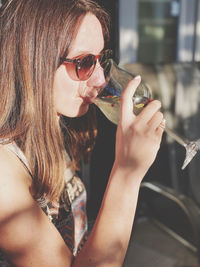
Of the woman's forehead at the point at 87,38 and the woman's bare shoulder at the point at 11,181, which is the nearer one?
the woman's bare shoulder at the point at 11,181

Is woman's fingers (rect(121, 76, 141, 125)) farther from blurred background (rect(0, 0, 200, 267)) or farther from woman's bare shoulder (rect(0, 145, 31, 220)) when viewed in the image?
blurred background (rect(0, 0, 200, 267))

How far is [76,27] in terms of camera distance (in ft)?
3.39

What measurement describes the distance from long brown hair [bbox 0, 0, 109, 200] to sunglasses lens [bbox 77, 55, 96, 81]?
0.08 m

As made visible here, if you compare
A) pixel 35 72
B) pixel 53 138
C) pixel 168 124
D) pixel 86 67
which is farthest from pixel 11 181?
pixel 168 124

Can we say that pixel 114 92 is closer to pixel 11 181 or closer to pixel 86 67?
pixel 86 67

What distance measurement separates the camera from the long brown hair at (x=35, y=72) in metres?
1.00

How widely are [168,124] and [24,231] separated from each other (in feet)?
5.12

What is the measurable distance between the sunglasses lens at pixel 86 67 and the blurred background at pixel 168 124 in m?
0.90

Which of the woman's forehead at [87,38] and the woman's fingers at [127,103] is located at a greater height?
the woman's forehead at [87,38]

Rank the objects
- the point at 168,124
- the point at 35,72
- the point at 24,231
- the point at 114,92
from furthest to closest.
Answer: the point at 168,124, the point at 114,92, the point at 35,72, the point at 24,231

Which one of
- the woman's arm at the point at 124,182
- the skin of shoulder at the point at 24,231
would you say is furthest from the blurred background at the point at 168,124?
the skin of shoulder at the point at 24,231

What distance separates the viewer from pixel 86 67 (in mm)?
1093

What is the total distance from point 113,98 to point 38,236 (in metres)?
0.57

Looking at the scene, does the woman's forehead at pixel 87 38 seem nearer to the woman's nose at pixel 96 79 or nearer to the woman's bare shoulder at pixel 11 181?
the woman's nose at pixel 96 79
